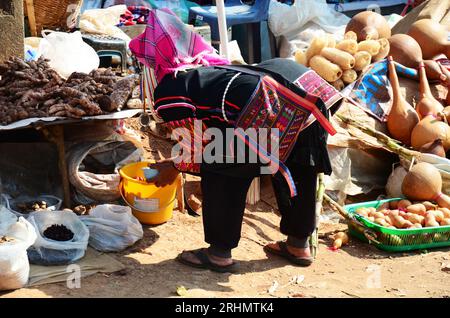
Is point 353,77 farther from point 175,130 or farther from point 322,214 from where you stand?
point 175,130

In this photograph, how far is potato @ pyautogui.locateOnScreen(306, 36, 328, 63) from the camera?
22.3ft

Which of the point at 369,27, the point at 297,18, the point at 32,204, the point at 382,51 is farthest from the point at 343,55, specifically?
the point at 32,204

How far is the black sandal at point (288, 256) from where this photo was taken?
4730 millimetres

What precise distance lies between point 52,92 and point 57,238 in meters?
1.21

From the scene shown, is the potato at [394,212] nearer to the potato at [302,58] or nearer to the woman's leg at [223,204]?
the woman's leg at [223,204]

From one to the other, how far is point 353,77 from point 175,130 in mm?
3025

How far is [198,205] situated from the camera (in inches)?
216

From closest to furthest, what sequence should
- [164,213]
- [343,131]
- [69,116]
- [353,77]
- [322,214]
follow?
[69,116], [164,213], [322,214], [343,131], [353,77]

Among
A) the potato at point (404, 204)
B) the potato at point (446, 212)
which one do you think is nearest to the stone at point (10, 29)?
the potato at point (404, 204)

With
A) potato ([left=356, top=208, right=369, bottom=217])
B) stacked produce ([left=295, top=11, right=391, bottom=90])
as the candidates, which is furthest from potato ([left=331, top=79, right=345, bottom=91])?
potato ([left=356, top=208, right=369, bottom=217])

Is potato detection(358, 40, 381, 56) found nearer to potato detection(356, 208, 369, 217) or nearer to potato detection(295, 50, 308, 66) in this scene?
potato detection(295, 50, 308, 66)

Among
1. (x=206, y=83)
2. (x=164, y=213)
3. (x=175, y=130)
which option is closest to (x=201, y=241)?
(x=164, y=213)

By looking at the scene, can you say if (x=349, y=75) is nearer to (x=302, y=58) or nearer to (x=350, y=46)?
(x=350, y=46)

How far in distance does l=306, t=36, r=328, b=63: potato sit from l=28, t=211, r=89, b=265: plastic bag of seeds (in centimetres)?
325
